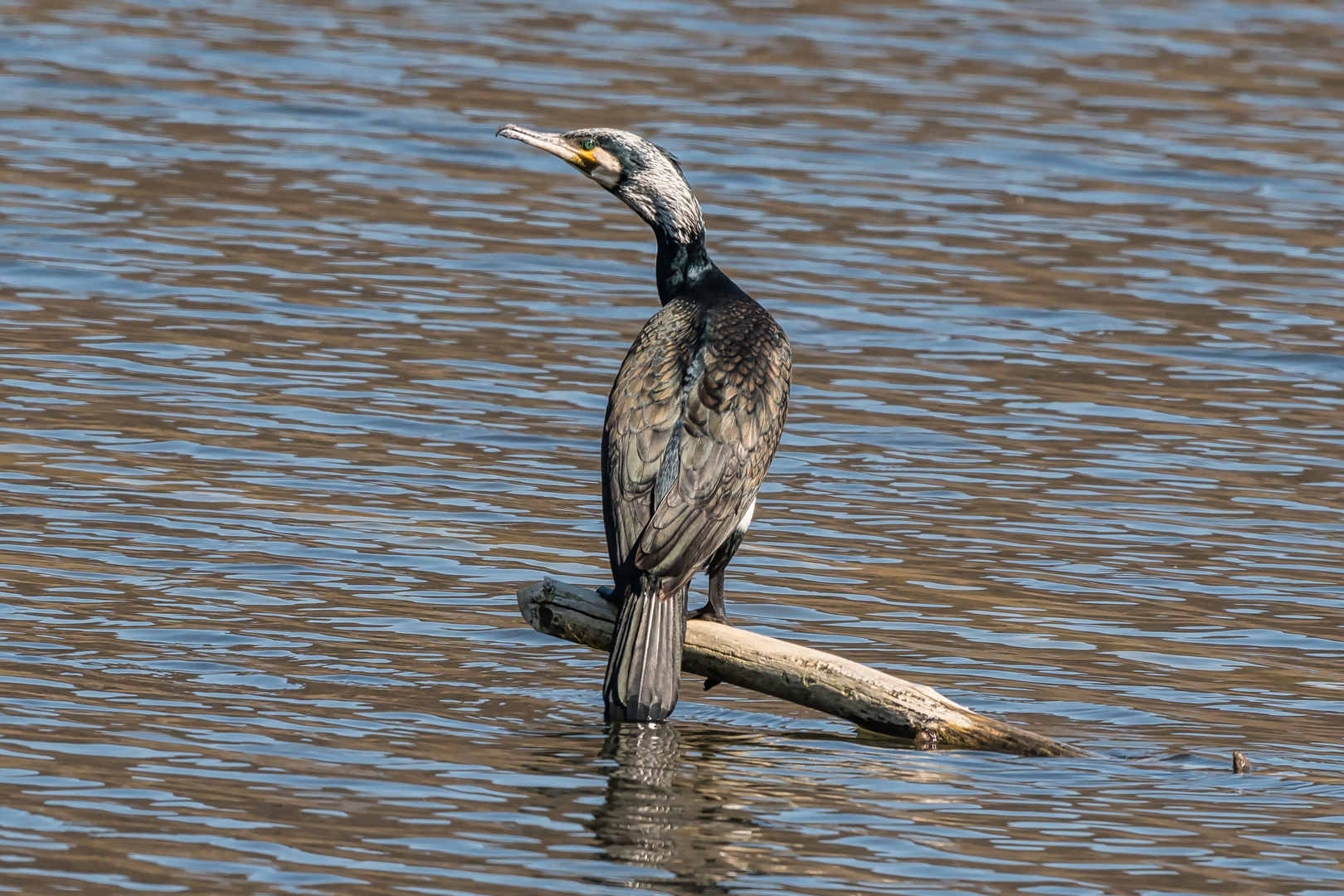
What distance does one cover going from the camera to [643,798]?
646 centimetres

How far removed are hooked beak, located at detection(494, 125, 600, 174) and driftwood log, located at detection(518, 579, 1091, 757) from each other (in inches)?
65.5

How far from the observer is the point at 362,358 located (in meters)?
12.4

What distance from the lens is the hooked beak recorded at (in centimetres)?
792

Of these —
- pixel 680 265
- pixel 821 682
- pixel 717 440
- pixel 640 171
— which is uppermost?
pixel 640 171

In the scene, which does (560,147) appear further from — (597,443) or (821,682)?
(597,443)

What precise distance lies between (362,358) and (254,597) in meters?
4.04

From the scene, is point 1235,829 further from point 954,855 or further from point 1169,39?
point 1169,39

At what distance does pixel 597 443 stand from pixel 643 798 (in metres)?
4.98

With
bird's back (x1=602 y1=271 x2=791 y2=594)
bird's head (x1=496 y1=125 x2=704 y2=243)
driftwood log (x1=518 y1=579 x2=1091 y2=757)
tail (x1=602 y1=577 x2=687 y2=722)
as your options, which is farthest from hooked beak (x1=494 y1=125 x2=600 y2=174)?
tail (x1=602 y1=577 x2=687 y2=722)

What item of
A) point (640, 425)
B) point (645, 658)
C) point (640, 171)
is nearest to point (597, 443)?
point (640, 171)

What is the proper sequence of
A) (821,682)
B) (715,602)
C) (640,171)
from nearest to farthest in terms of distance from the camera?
1. (821,682)
2. (715,602)
3. (640,171)

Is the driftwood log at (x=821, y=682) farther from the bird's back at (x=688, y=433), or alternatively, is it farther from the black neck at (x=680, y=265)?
the black neck at (x=680, y=265)

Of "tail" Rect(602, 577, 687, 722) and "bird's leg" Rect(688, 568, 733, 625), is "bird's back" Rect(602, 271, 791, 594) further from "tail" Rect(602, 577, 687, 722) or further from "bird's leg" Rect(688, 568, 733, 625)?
"bird's leg" Rect(688, 568, 733, 625)

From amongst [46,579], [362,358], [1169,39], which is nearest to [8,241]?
[362,358]
